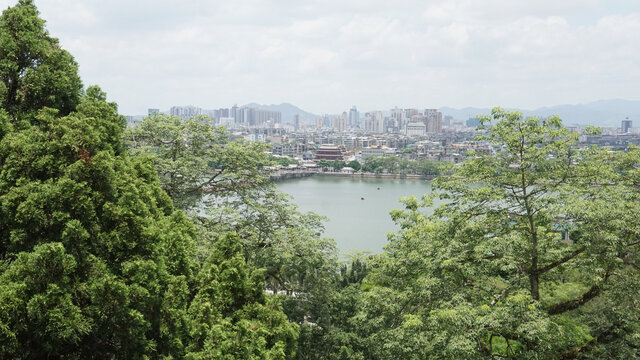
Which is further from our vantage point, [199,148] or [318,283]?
[199,148]

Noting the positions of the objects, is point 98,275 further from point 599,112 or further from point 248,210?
point 599,112

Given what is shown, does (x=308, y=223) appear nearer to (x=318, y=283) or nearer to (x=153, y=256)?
(x=318, y=283)

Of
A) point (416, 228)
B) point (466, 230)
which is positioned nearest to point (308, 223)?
point (416, 228)

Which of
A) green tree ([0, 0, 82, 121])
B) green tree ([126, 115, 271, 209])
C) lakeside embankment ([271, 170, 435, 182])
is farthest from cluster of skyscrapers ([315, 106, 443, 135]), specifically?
green tree ([0, 0, 82, 121])

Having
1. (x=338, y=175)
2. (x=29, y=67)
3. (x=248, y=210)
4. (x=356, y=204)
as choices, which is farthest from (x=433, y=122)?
(x=29, y=67)

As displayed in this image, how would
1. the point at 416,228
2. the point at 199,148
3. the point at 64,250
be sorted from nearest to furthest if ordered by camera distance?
the point at 64,250 < the point at 416,228 < the point at 199,148

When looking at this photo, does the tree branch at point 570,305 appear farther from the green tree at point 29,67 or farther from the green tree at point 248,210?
the green tree at point 29,67

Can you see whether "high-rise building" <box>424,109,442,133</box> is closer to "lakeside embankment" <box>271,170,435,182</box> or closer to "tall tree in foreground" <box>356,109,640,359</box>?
"lakeside embankment" <box>271,170,435,182</box>

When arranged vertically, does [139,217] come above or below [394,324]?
above
